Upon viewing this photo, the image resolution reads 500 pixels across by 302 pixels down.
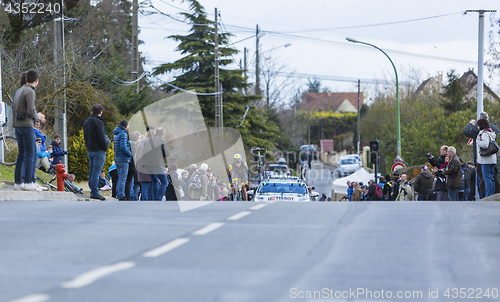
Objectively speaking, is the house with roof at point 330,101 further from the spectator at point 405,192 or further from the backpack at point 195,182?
Result: the backpack at point 195,182

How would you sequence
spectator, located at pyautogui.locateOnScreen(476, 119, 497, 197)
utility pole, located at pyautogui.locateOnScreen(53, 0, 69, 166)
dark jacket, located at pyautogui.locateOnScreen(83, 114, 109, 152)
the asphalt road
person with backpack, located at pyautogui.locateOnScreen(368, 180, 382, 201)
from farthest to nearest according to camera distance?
1. utility pole, located at pyautogui.locateOnScreen(53, 0, 69, 166)
2. person with backpack, located at pyautogui.locateOnScreen(368, 180, 382, 201)
3. spectator, located at pyautogui.locateOnScreen(476, 119, 497, 197)
4. dark jacket, located at pyautogui.locateOnScreen(83, 114, 109, 152)
5. the asphalt road

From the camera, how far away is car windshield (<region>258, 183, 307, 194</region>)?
19.4 meters

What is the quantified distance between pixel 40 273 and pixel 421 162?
36.8 metres

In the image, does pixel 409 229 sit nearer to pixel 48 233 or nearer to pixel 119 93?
pixel 48 233

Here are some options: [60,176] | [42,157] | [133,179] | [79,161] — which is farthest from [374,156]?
[60,176]

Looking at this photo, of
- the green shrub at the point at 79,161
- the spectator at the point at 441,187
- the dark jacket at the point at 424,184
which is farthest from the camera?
the green shrub at the point at 79,161

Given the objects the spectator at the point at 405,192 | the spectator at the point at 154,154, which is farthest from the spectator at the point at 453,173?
the spectator at the point at 154,154

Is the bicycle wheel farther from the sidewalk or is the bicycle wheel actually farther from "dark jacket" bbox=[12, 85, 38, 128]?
"dark jacket" bbox=[12, 85, 38, 128]

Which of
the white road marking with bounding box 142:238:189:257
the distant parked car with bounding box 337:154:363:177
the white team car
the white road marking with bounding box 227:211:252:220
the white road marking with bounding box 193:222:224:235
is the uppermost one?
the white road marking with bounding box 193:222:224:235

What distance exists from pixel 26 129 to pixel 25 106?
1.16 ft

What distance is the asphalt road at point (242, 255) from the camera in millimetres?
4092

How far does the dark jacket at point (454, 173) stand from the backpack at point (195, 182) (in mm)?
5871

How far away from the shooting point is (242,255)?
505 cm

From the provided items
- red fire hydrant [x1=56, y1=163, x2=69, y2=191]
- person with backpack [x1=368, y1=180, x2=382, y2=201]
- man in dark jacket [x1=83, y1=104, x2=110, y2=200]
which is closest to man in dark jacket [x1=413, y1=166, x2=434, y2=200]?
person with backpack [x1=368, y1=180, x2=382, y2=201]
